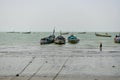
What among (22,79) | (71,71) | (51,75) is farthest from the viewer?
(71,71)

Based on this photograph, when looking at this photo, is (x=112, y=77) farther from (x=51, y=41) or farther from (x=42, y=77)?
(x=51, y=41)

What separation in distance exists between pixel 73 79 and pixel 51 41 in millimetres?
47766

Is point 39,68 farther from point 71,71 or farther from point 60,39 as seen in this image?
point 60,39

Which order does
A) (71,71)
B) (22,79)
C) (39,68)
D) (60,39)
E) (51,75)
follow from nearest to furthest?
(22,79) < (51,75) < (71,71) < (39,68) < (60,39)

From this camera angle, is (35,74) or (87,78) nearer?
(87,78)

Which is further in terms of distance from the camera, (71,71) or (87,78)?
(71,71)

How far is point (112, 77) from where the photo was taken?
20016 mm

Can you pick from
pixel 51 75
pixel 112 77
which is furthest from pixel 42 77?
pixel 112 77

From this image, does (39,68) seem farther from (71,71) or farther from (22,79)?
(22,79)

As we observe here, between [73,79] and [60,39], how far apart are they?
1757 inches

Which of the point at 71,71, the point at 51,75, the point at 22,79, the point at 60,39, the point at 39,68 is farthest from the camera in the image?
the point at 60,39

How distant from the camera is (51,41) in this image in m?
66.8

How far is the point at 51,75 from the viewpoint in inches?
816

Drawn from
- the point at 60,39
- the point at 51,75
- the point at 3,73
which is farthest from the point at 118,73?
the point at 60,39
